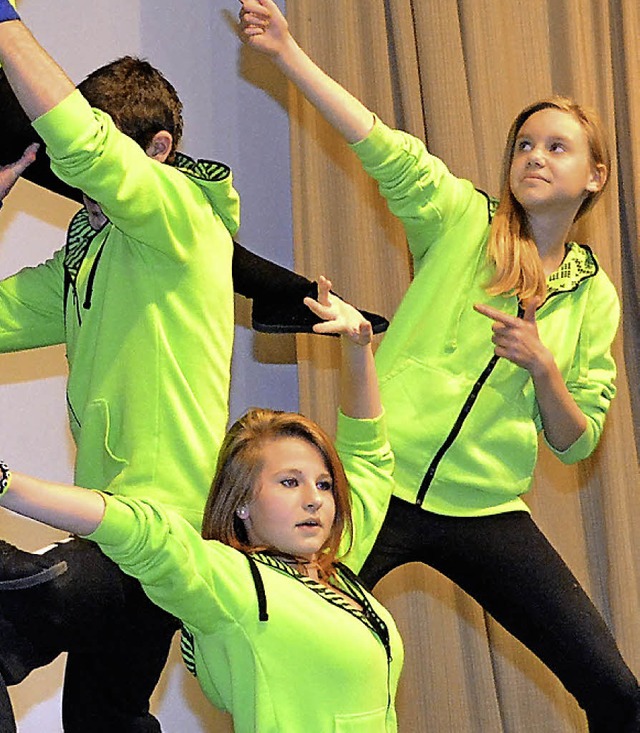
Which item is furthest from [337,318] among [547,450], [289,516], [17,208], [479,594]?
[547,450]

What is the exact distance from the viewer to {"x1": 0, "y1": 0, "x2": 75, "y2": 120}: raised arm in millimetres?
1511

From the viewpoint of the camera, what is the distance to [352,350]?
1.80 metres

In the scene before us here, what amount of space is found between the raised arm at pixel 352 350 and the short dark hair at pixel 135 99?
0.98 ft

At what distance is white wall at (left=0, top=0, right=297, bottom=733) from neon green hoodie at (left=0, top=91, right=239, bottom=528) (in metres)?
0.70

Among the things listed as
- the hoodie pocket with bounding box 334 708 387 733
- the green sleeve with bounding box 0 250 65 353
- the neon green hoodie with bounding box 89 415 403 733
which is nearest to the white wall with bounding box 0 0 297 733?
the green sleeve with bounding box 0 250 65 353

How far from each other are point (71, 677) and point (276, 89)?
1.58 m

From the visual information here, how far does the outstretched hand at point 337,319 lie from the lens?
1738mm

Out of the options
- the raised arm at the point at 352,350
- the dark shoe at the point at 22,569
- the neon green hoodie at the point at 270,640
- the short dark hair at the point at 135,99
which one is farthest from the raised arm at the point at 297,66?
the dark shoe at the point at 22,569

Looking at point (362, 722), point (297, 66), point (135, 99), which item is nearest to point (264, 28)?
point (297, 66)

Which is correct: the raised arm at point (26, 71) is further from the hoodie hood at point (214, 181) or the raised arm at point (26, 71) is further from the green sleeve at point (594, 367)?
the green sleeve at point (594, 367)

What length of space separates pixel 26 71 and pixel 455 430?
2.71 feet

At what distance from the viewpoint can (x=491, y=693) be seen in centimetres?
273

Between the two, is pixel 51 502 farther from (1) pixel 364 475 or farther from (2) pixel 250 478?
(1) pixel 364 475

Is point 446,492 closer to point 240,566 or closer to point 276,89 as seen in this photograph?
point 240,566
